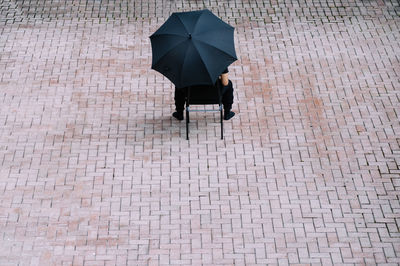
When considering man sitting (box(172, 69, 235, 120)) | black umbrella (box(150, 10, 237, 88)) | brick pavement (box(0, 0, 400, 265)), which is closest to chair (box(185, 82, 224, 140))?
man sitting (box(172, 69, 235, 120))

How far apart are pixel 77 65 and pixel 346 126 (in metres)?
4.92

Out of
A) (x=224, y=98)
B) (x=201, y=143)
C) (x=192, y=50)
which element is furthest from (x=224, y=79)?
(x=201, y=143)

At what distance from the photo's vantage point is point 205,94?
969cm

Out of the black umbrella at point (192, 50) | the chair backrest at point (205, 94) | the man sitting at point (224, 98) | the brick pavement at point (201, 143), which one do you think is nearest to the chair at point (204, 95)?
the chair backrest at point (205, 94)

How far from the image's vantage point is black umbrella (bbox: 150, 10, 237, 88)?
9.16m

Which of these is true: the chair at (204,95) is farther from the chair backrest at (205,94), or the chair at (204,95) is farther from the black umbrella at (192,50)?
the black umbrella at (192,50)

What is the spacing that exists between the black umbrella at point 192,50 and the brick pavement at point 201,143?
1260mm

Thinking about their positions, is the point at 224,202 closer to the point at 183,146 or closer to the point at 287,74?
the point at 183,146

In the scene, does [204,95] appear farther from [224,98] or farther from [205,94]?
[224,98]

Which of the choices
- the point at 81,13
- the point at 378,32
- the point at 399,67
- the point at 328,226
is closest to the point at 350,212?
the point at 328,226

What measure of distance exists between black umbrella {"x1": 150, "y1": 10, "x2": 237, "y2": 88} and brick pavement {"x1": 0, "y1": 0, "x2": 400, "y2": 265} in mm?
1260

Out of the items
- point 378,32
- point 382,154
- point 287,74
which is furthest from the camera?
point 378,32

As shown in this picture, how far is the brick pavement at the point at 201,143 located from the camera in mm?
8422

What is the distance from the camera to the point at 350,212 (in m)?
8.80
